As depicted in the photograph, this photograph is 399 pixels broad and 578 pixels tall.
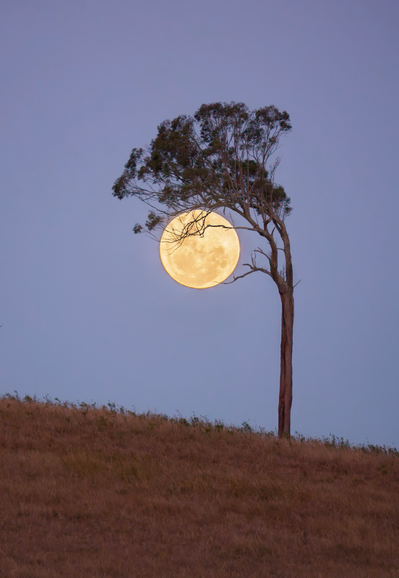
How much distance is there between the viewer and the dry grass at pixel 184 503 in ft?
24.7

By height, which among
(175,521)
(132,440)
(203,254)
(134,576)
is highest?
(203,254)

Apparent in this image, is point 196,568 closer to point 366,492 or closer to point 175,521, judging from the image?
point 175,521

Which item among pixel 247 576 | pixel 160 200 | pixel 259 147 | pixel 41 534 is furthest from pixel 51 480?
pixel 259 147

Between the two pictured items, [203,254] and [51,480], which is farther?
[203,254]

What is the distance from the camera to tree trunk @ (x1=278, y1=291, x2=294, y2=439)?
19891 millimetres

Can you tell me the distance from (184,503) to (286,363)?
11.1m

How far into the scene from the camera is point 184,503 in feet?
32.4

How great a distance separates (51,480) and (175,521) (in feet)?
8.78

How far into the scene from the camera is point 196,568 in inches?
287

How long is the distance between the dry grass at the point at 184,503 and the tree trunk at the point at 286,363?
12.6 feet

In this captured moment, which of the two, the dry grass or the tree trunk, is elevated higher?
the tree trunk

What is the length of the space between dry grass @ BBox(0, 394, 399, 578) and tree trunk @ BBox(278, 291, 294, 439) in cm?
383

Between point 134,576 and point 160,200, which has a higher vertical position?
point 160,200

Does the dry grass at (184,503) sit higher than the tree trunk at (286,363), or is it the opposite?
the tree trunk at (286,363)
